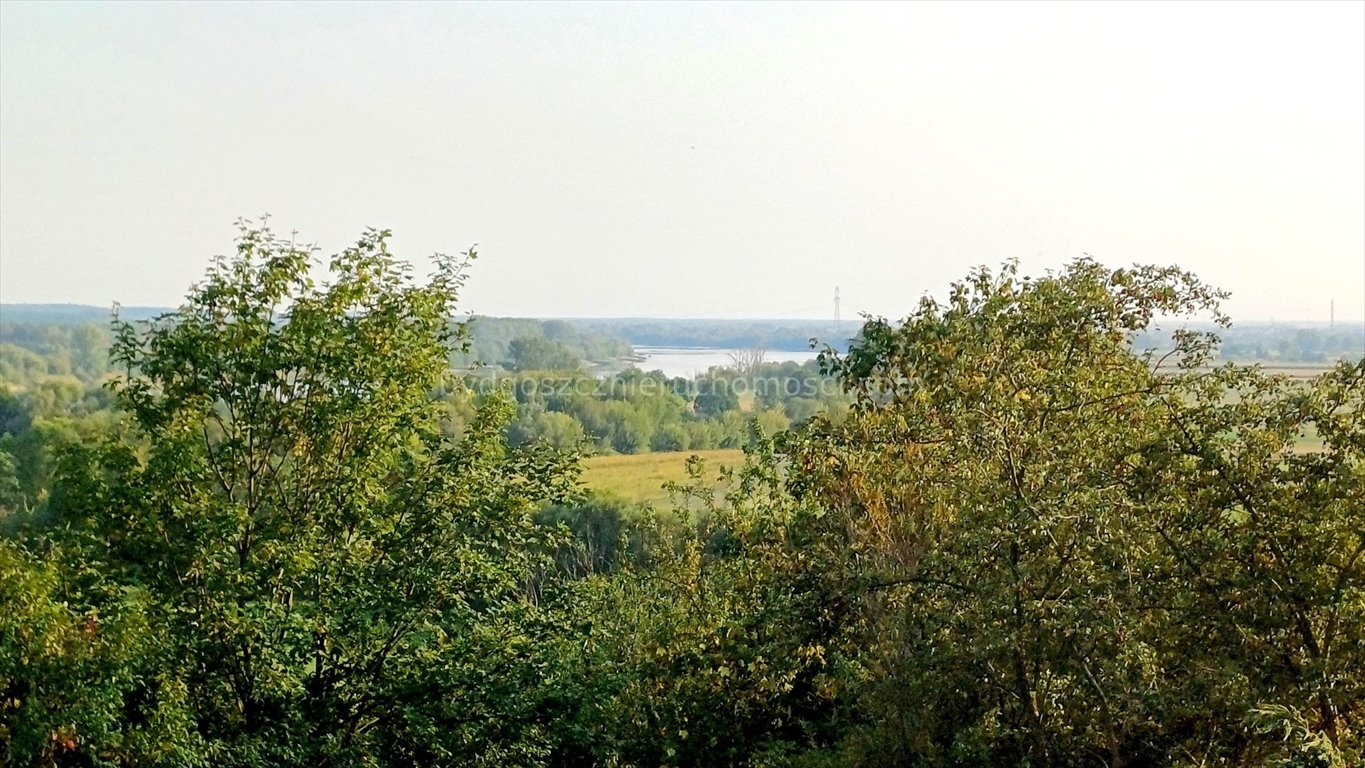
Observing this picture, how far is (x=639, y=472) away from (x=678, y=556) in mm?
49033

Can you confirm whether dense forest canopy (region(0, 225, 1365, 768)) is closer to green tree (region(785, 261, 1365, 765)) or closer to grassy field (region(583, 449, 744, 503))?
green tree (region(785, 261, 1365, 765))

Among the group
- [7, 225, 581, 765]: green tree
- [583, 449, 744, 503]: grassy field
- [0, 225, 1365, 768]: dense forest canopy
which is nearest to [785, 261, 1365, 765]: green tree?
[0, 225, 1365, 768]: dense forest canopy

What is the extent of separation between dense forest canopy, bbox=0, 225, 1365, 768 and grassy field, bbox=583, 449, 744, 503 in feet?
117

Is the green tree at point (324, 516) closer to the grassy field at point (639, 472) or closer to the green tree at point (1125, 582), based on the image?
the green tree at point (1125, 582)

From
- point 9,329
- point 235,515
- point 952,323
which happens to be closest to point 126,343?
point 235,515

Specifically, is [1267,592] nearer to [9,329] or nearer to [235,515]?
[235,515]

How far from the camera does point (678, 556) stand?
55.4 ft

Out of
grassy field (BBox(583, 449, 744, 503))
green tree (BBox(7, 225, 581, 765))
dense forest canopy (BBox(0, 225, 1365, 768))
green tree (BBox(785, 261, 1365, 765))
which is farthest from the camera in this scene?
grassy field (BBox(583, 449, 744, 503))

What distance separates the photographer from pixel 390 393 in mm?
14547

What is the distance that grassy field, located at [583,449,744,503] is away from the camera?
5612cm

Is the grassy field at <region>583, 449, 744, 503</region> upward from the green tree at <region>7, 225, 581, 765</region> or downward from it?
downward

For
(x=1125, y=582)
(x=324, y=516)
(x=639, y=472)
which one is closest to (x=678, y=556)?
(x=324, y=516)

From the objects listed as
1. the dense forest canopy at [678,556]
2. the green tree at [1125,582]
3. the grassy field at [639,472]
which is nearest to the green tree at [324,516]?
the dense forest canopy at [678,556]

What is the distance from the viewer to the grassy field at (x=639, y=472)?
5612cm
